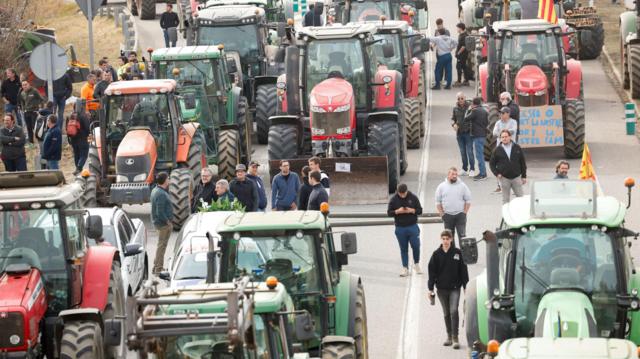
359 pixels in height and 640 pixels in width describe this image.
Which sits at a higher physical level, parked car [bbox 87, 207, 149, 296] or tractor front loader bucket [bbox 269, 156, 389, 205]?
parked car [bbox 87, 207, 149, 296]

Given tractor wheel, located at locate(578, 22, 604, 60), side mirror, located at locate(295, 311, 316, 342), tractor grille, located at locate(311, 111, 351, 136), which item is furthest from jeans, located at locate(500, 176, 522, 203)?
tractor wheel, located at locate(578, 22, 604, 60)

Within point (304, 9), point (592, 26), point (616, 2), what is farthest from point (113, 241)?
point (616, 2)

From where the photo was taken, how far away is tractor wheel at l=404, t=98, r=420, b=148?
31.8 m

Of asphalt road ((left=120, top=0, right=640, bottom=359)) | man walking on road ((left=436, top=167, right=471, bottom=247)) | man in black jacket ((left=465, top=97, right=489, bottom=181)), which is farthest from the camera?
man in black jacket ((left=465, top=97, right=489, bottom=181))

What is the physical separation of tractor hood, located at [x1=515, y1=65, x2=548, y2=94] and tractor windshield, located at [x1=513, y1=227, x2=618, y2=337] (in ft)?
51.9

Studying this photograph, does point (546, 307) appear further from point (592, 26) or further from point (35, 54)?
point (592, 26)

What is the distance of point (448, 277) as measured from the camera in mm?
18672

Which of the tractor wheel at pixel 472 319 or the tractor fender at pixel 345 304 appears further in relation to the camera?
the tractor wheel at pixel 472 319

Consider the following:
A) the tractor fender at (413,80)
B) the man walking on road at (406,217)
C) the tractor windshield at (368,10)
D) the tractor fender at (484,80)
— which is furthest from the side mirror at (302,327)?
the tractor windshield at (368,10)

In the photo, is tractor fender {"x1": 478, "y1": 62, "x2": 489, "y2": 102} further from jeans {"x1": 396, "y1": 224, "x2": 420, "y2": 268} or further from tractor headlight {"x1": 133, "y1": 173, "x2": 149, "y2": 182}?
jeans {"x1": 396, "y1": 224, "x2": 420, "y2": 268}

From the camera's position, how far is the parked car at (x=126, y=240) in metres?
19.9

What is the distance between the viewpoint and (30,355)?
15734 millimetres

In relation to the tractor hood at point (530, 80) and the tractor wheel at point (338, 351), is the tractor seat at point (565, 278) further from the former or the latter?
the tractor hood at point (530, 80)

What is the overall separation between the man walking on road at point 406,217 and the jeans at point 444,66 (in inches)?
688
